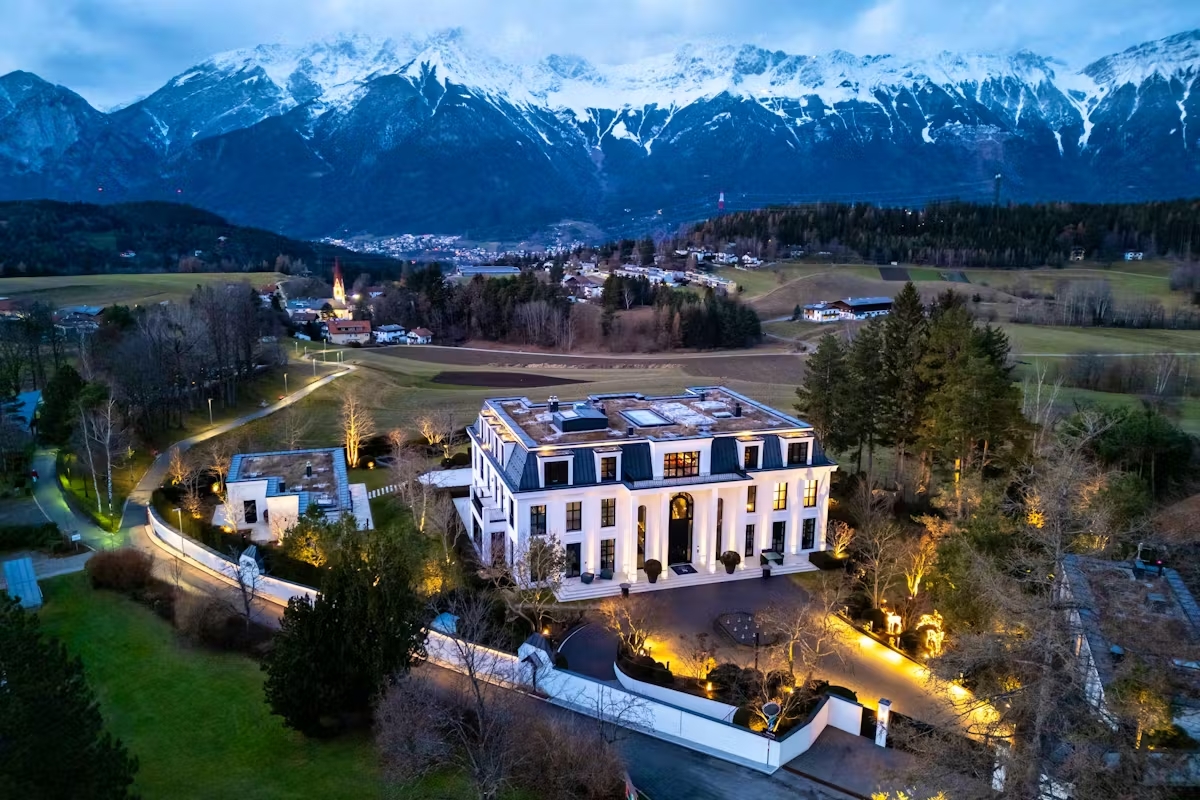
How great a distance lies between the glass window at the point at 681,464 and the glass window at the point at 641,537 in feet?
6.25

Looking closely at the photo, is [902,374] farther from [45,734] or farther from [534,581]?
[45,734]

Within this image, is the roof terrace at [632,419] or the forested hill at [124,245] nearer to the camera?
the roof terrace at [632,419]

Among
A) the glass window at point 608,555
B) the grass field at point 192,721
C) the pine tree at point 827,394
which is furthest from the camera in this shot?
the pine tree at point 827,394

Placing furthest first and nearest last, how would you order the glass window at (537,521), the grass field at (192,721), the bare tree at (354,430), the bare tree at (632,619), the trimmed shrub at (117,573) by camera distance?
the bare tree at (354,430), the glass window at (537,521), the trimmed shrub at (117,573), the bare tree at (632,619), the grass field at (192,721)

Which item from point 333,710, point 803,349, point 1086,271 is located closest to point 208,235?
point 803,349

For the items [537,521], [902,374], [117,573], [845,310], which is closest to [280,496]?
[117,573]

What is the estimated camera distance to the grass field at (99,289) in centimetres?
10294

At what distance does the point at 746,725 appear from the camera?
24594mm

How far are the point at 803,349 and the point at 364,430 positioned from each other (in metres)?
58.7

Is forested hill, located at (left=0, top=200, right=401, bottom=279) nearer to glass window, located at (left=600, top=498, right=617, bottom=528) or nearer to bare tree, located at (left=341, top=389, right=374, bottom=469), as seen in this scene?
bare tree, located at (left=341, top=389, right=374, bottom=469)

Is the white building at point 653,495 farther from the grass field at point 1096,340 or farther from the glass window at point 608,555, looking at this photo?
the grass field at point 1096,340

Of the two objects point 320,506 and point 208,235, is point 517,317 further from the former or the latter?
point 208,235

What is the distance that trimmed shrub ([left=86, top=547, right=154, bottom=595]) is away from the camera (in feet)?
111

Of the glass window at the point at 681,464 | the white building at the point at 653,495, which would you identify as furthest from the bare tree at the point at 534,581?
the glass window at the point at 681,464
